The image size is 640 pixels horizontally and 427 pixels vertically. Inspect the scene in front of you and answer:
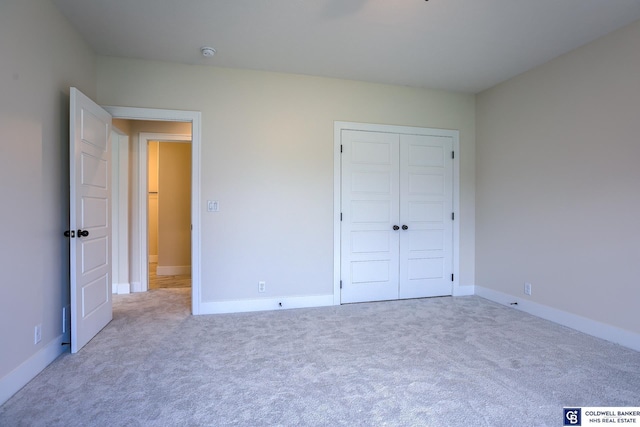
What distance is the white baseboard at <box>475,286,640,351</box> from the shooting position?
8.77 feet

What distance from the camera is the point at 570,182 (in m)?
3.13

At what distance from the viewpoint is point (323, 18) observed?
261cm

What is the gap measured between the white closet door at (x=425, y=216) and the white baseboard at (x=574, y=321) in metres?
0.67

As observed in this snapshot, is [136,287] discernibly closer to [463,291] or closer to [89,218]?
Answer: [89,218]

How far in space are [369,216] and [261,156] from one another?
1.49 meters

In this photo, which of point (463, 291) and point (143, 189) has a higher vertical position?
point (143, 189)

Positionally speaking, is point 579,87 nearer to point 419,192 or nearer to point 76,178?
point 419,192

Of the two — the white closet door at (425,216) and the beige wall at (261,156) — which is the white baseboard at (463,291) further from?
the beige wall at (261,156)

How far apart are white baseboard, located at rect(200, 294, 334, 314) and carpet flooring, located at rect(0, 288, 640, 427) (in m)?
0.15

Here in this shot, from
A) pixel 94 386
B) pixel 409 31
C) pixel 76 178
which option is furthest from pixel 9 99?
pixel 409 31

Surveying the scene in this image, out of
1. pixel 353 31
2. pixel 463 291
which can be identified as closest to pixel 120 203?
pixel 353 31

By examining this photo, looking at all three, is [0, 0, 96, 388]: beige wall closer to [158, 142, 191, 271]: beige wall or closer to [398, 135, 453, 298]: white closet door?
[158, 142, 191, 271]: beige wall

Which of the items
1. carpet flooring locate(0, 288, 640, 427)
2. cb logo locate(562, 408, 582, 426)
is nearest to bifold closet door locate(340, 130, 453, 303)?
carpet flooring locate(0, 288, 640, 427)

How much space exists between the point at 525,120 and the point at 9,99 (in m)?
4.55
